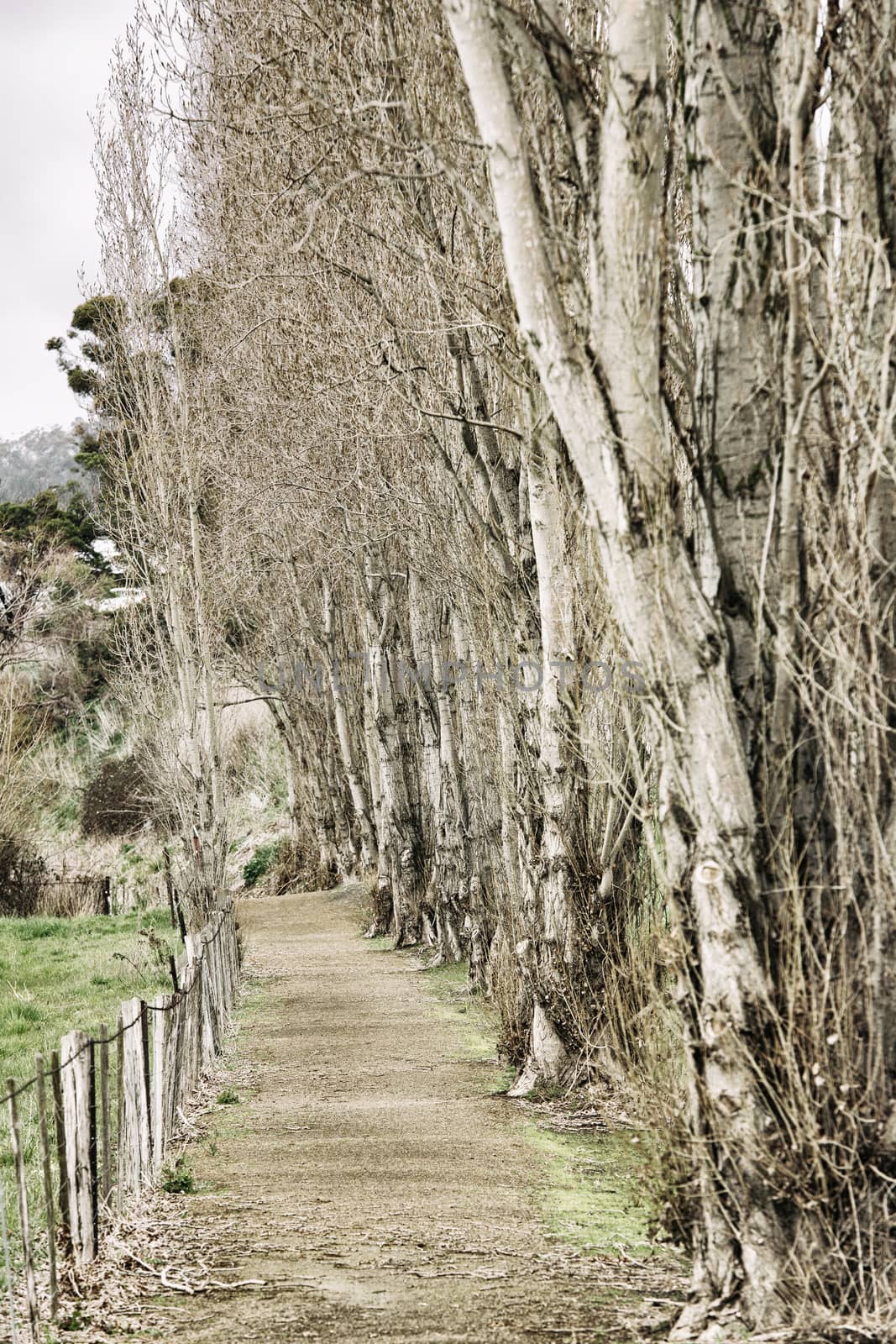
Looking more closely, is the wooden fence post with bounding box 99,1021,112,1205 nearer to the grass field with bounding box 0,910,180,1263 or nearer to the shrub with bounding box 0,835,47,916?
the grass field with bounding box 0,910,180,1263

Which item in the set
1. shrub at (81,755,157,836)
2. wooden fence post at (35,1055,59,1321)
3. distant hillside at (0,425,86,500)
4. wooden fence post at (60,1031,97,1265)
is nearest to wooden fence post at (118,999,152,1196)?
wooden fence post at (60,1031,97,1265)

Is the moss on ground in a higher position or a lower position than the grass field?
lower

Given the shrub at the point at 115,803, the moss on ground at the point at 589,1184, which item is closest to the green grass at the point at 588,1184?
the moss on ground at the point at 589,1184

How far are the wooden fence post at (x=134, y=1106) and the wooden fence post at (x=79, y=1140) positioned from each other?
1.79ft

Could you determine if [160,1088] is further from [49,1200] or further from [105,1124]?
[49,1200]

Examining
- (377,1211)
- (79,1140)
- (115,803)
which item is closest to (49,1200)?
(79,1140)

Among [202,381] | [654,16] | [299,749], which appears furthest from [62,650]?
[654,16]

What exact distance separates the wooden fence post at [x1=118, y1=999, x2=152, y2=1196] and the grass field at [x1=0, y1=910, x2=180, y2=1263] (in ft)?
1.44

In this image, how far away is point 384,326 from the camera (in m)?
11.8

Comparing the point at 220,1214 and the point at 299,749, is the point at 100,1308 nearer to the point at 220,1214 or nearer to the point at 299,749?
the point at 220,1214

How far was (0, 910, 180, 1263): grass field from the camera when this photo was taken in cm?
820

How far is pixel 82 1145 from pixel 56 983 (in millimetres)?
10200

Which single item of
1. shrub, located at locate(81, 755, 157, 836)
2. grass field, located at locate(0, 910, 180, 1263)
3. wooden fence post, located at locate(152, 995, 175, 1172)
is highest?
shrub, located at locate(81, 755, 157, 836)

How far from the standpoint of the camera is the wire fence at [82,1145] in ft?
15.9
